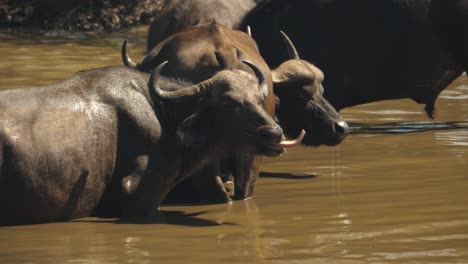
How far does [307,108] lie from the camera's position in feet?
32.1

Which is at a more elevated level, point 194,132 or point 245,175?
point 194,132

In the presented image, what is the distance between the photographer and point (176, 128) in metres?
8.38

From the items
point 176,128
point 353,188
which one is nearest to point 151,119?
point 176,128

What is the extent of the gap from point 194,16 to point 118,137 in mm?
3574

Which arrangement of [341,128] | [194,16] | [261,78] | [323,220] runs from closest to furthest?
[323,220], [261,78], [341,128], [194,16]

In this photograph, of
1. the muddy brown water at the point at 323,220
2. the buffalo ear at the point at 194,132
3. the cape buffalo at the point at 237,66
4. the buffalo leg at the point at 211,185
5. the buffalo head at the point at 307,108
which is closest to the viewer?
the muddy brown water at the point at 323,220

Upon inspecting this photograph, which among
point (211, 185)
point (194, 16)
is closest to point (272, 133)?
point (211, 185)

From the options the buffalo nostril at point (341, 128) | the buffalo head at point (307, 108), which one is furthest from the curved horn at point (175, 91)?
the buffalo nostril at point (341, 128)

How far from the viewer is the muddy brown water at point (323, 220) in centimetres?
678

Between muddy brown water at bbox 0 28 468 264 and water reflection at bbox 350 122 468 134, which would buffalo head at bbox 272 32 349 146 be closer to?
muddy brown water at bbox 0 28 468 264

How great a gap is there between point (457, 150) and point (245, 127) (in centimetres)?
304

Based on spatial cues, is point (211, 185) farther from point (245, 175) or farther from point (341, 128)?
point (341, 128)

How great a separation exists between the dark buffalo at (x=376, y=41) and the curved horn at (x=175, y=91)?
3309 mm

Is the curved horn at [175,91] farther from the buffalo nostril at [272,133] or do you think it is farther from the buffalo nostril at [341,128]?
the buffalo nostril at [341,128]
